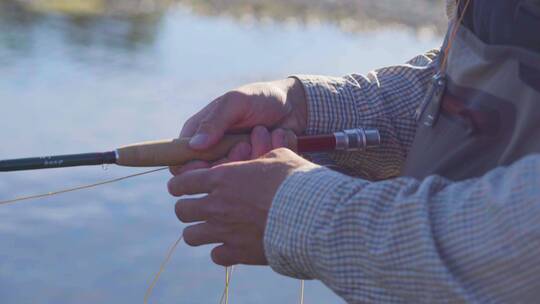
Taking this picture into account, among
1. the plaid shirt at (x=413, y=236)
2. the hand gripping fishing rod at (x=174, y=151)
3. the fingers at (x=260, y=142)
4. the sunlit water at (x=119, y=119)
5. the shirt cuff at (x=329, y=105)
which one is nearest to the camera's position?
the plaid shirt at (x=413, y=236)

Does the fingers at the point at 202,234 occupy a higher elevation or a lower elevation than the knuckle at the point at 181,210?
lower

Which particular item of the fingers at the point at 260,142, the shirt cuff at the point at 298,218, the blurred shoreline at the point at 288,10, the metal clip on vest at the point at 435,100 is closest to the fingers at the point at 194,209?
the shirt cuff at the point at 298,218

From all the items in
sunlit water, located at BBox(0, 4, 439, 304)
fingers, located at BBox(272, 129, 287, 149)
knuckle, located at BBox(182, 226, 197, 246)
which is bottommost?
sunlit water, located at BBox(0, 4, 439, 304)

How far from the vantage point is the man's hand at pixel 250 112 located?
149 cm

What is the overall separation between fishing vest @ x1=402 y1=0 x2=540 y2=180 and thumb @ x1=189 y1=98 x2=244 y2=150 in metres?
0.29

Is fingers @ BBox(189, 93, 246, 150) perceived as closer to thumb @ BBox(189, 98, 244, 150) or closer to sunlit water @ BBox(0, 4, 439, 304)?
thumb @ BBox(189, 98, 244, 150)

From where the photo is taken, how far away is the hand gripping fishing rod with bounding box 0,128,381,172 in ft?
4.57

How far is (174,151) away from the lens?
1.48 m

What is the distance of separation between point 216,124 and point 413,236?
1.64 ft

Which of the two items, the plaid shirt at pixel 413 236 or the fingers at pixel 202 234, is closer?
the plaid shirt at pixel 413 236

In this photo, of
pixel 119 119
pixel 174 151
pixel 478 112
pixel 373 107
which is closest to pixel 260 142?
pixel 174 151

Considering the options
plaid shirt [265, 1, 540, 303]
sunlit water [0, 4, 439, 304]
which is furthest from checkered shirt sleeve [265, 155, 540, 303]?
sunlit water [0, 4, 439, 304]

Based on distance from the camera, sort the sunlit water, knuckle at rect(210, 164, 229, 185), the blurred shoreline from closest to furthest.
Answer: knuckle at rect(210, 164, 229, 185) → the sunlit water → the blurred shoreline

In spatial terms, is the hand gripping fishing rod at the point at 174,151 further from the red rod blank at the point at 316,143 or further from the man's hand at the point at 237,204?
the man's hand at the point at 237,204
